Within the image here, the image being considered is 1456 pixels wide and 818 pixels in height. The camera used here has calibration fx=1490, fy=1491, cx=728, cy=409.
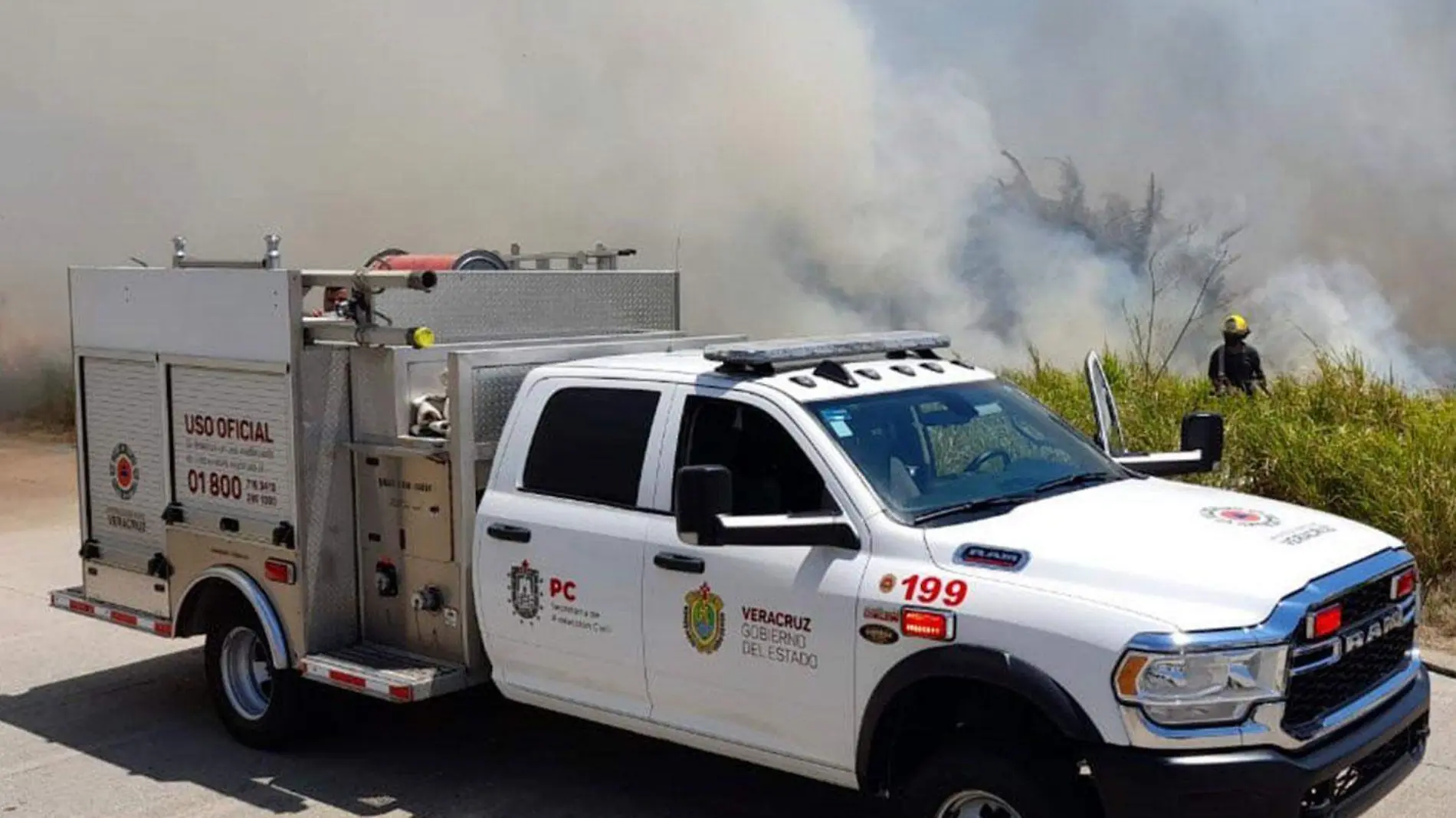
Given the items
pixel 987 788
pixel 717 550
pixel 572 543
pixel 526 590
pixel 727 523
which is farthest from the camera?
pixel 526 590

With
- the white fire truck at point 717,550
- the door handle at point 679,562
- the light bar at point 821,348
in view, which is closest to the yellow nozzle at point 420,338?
the white fire truck at point 717,550

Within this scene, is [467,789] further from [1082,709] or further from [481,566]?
[1082,709]

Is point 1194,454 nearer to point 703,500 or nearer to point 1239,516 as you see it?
point 1239,516

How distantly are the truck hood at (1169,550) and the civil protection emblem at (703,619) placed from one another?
773 millimetres

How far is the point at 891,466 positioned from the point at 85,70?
18.5 m

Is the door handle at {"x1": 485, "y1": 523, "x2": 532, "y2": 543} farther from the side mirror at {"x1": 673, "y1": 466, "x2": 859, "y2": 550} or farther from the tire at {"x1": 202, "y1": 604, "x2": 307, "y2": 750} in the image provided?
the tire at {"x1": 202, "y1": 604, "x2": 307, "y2": 750}

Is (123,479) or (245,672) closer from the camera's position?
(245,672)

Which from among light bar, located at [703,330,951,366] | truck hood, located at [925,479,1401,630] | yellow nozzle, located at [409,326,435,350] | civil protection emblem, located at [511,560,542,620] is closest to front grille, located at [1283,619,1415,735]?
truck hood, located at [925,479,1401,630]

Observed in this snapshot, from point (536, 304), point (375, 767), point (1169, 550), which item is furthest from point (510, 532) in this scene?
point (1169, 550)

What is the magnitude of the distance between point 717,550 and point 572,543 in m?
0.67

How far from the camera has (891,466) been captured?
15.9ft

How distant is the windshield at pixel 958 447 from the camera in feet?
15.8

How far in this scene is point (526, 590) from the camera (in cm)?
541

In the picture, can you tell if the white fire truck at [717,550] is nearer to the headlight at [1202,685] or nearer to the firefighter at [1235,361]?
the headlight at [1202,685]
